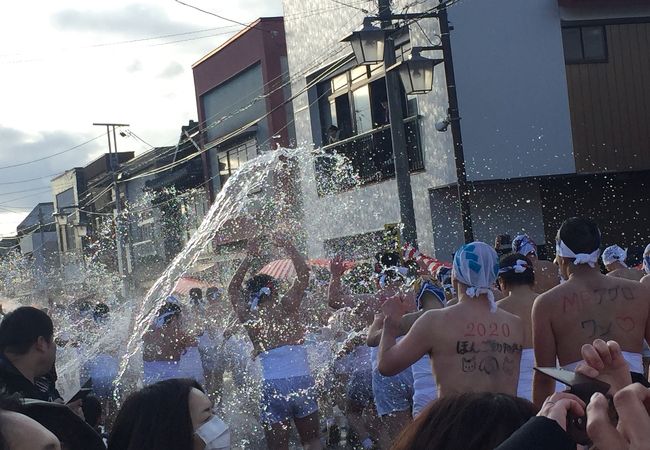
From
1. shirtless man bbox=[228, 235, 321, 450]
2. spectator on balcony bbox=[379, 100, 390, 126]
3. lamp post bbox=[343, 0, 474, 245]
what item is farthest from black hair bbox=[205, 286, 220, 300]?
spectator on balcony bbox=[379, 100, 390, 126]

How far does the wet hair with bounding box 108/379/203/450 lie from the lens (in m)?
3.20

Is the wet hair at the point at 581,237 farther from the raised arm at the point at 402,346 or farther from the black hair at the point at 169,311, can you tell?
the black hair at the point at 169,311

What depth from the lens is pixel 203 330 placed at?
9945 mm

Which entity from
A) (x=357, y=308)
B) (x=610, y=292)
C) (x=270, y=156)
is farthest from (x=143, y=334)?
(x=610, y=292)

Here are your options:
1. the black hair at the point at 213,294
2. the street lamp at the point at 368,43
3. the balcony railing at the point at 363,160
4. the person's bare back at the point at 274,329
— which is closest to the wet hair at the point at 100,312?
the black hair at the point at 213,294

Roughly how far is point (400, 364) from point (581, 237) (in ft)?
3.92

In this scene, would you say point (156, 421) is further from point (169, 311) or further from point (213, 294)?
point (213, 294)

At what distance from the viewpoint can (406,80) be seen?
1203 cm

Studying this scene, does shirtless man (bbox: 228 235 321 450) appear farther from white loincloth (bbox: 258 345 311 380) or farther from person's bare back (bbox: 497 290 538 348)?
person's bare back (bbox: 497 290 538 348)

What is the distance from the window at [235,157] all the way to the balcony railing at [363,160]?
674 cm

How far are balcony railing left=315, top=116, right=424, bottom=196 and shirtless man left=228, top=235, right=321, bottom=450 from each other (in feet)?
33.4

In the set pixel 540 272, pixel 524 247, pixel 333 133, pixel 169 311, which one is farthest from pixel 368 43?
pixel 333 133

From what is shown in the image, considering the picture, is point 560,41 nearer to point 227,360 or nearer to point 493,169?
point 493,169

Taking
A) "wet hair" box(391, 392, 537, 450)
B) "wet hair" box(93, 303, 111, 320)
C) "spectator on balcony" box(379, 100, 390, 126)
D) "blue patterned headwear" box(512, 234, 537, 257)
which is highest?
"spectator on balcony" box(379, 100, 390, 126)
